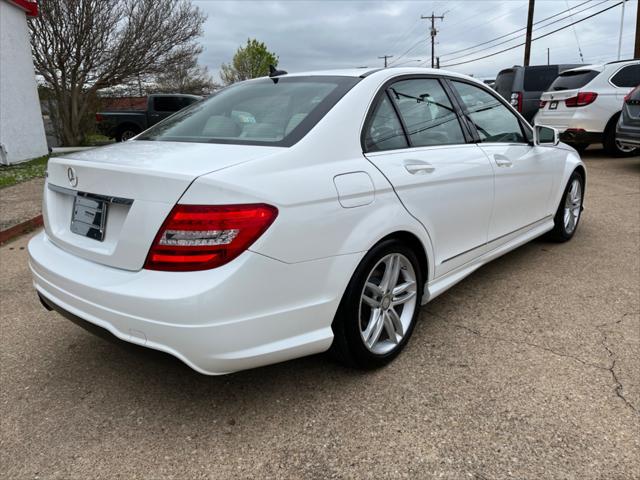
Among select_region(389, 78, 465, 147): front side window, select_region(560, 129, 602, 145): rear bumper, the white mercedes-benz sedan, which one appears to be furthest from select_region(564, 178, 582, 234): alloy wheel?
select_region(560, 129, 602, 145): rear bumper

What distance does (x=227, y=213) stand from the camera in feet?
6.14

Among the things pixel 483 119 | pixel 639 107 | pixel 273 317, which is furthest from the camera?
pixel 639 107

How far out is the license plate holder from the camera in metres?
2.14

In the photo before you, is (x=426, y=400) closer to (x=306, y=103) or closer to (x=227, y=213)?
(x=227, y=213)

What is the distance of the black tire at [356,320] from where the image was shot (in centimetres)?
229

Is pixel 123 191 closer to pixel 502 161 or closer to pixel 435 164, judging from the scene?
pixel 435 164

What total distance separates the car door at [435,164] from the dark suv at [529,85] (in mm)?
9543

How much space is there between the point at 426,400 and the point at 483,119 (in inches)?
79.5

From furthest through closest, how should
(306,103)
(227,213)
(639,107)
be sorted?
1. (639,107)
2. (306,103)
3. (227,213)

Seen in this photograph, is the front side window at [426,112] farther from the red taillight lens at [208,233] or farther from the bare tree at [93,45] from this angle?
the bare tree at [93,45]

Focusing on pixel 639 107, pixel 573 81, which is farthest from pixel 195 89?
pixel 639 107

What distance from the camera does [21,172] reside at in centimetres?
968

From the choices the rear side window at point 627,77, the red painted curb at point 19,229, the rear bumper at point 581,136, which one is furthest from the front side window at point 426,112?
the rear side window at point 627,77

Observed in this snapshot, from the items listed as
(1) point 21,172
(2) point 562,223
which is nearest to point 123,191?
(2) point 562,223
